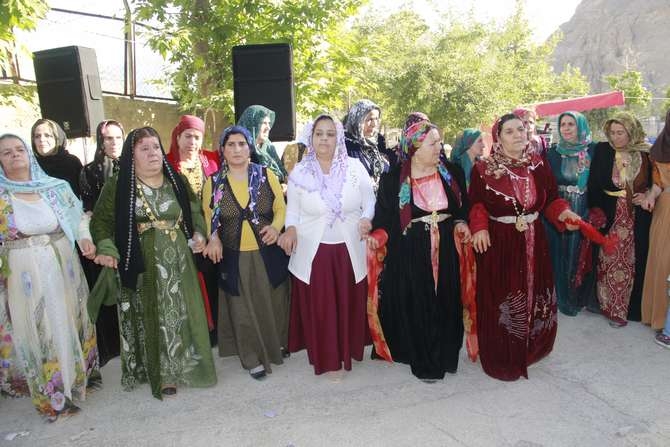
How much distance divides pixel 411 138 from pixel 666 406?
2280mm

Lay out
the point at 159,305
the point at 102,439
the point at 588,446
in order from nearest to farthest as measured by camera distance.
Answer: the point at 588,446, the point at 102,439, the point at 159,305

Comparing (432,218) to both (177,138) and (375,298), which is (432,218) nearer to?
(375,298)

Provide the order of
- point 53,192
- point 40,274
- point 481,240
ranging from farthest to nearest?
point 481,240 < point 53,192 < point 40,274

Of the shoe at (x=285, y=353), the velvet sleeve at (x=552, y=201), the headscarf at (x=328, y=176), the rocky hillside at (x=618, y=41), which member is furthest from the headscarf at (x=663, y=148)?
the rocky hillside at (x=618, y=41)

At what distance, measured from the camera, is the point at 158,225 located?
3080 millimetres

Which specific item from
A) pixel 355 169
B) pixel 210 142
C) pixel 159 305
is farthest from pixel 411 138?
pixel 210 142

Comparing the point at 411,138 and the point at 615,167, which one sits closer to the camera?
the point at 411,138

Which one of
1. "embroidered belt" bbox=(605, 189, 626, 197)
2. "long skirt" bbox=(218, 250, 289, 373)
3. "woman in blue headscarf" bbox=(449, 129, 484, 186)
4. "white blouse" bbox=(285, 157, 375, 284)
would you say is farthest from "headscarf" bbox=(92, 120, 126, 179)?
"embroidered belt" bbox=(605, 189, 626, 197)

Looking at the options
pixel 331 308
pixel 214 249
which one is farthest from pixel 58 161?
pixel 331 308

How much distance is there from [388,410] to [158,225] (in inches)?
73.8

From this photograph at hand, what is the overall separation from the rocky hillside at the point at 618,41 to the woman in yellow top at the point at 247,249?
49.5 m

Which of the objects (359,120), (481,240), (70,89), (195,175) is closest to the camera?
(481,240)

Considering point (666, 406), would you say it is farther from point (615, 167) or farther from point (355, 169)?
point (355, 169)

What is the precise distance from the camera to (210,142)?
24.3ft
